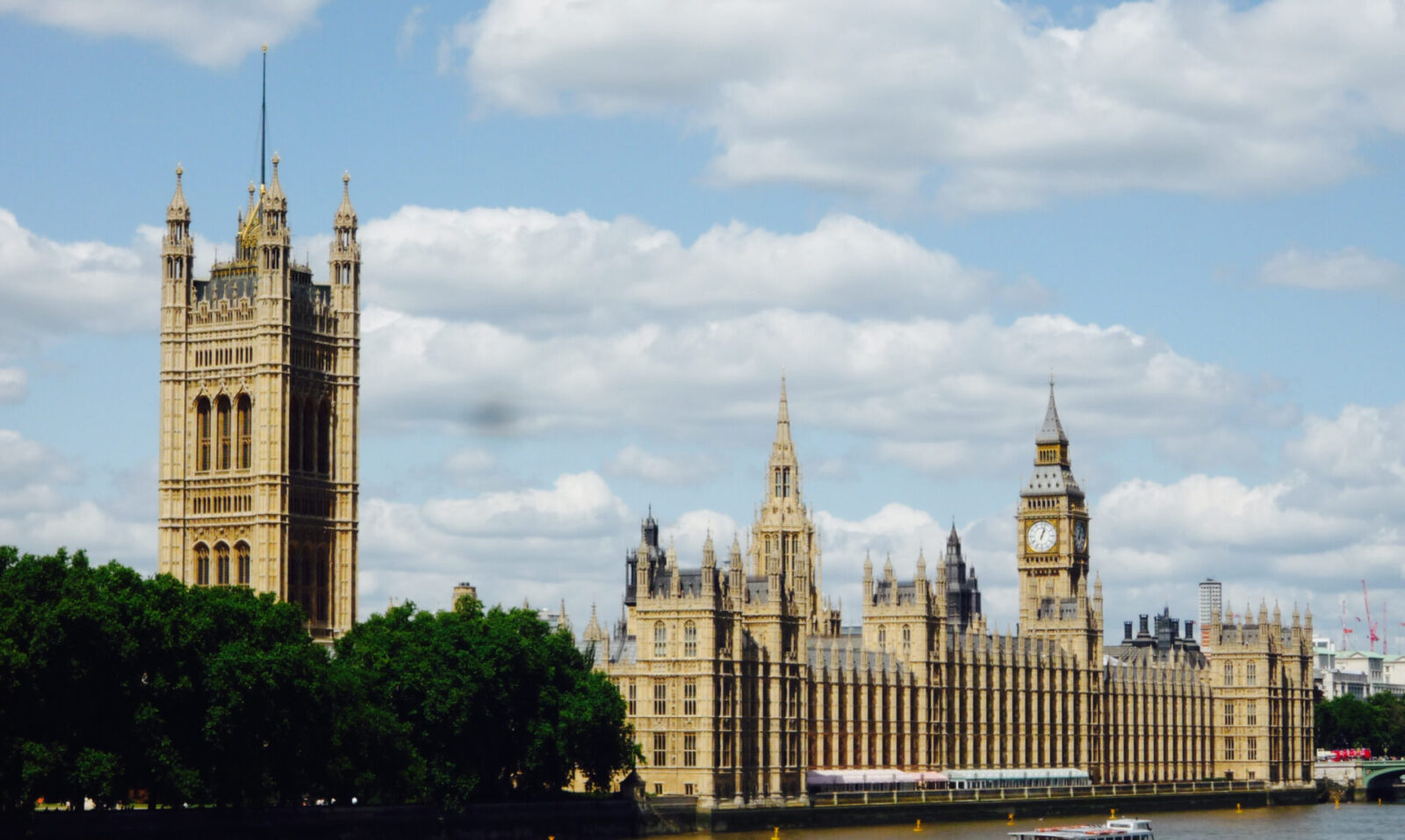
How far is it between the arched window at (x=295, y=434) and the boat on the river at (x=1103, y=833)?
5708 centimetres

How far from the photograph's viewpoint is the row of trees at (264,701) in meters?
98.7

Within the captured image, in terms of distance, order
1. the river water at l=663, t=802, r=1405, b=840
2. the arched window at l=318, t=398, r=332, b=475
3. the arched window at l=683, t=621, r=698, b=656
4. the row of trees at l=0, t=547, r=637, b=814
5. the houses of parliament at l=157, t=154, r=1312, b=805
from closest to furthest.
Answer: the row of trees at l=0, t=547, r=637, b=814
the river water at l=663, t=802, r=1405, b=840
the arched window at l=683, t=621, r=698, b=656
the houses of parliament at l=157, t=154, r=1312, b=805
the arched window at l=318, t=398, r=332, b=475

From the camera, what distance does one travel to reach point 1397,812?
190375 mm

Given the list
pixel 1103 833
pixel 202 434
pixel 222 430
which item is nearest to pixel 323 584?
pixel 222 430

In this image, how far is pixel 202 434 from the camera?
164375 millimetres

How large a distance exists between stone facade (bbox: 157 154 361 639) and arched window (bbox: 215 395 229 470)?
82 mm

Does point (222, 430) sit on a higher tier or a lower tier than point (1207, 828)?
higher

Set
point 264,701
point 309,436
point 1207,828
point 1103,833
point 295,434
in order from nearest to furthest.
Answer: point 264,701, point 1103,833, point 1207,828, point 295,434, point 309,436

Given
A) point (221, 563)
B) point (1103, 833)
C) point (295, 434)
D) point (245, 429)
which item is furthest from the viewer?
point (295, 434)

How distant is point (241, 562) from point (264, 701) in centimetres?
5635

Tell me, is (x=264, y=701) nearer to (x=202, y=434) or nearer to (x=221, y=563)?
(x=221, y=563)

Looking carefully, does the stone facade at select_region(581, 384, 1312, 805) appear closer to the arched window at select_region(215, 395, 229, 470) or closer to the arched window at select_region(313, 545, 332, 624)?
the arched window at select_region(313, 545, 332, 624)

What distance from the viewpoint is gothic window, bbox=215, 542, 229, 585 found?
162m

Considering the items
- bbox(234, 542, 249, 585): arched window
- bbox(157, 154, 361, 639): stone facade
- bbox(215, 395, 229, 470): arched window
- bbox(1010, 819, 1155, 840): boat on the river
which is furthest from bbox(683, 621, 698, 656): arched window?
bbox(215, 395, 229, 470): arched window
